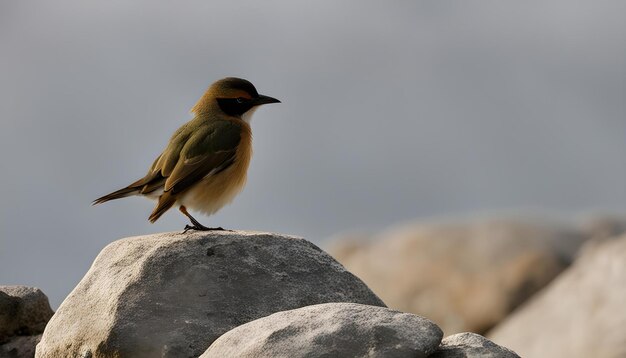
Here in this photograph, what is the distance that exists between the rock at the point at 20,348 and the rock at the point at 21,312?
0.10 meters

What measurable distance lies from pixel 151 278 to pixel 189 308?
1.56ft

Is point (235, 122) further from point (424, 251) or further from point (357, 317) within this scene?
point (424, 251)

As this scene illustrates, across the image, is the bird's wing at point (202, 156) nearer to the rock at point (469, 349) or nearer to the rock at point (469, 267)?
the rock at point (469, 349)

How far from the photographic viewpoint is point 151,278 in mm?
9367

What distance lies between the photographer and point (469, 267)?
20297 millimetres

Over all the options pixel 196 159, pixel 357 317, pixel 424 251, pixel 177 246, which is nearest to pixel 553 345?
pixel 424 251

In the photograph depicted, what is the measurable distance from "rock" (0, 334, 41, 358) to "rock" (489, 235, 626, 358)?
27.9 ft

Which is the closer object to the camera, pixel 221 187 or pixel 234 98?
pixel 221 187

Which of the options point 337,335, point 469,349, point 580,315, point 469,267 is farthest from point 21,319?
point 469,267

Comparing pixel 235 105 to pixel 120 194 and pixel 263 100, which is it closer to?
pixel 263 100

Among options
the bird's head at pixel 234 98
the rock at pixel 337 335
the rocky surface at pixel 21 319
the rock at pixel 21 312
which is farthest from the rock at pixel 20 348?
the rock at pixel 337 335

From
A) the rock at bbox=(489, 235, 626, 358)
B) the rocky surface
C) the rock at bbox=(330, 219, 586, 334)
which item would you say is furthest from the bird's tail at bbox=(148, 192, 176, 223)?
the rock at bbox=(330, 219, 586, 334)

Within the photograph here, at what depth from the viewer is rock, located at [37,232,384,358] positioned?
8.92 m

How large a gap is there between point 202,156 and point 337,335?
184 inches
